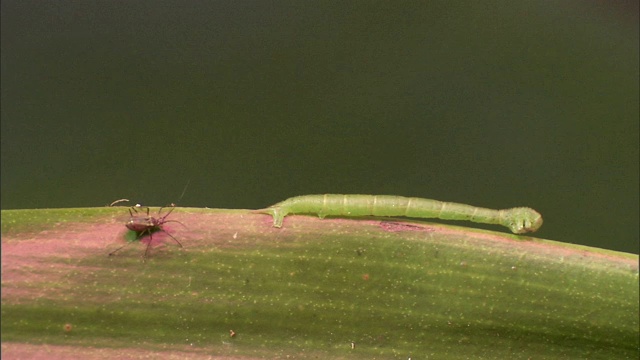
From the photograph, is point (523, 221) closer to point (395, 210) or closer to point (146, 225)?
point (395, 210)

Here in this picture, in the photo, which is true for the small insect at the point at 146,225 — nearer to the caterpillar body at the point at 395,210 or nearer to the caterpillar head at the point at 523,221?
the caterpillar body at the point at 395,210

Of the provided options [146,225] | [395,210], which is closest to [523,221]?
[395,210]

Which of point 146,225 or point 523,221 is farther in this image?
point 523,221

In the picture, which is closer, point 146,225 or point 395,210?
point 146,225

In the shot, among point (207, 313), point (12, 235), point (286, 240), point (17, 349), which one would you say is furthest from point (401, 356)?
point (12, 235)

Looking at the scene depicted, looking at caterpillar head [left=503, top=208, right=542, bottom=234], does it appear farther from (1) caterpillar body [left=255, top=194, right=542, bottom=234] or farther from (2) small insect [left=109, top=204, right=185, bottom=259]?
(2) small insect [left=109, top=204, right=185, bottom=259]

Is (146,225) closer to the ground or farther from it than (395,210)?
closer to the ground

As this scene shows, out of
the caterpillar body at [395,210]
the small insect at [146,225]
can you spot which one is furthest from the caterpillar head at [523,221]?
the small insect at [146,225]

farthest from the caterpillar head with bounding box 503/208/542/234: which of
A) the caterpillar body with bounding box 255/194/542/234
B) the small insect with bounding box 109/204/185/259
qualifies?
the small insect with bounding box 109/204/185/259
